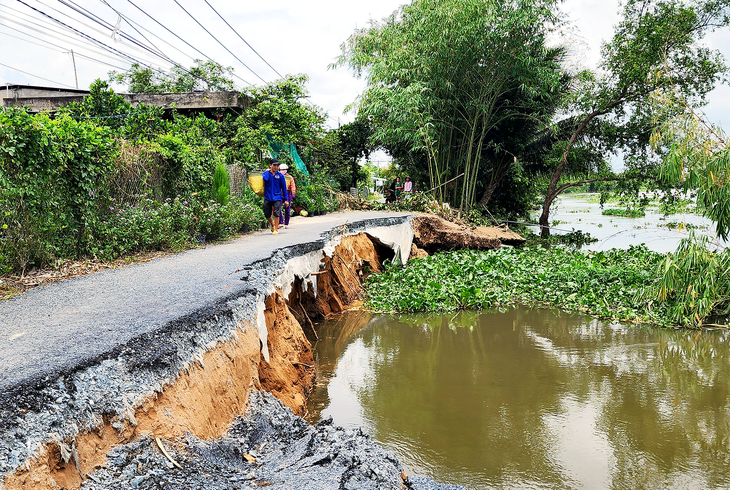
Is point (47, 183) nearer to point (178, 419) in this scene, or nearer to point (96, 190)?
point (96, 190)

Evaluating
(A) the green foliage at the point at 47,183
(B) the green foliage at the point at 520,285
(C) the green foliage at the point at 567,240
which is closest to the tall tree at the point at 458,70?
(C) the green foliage at the point at 567,240

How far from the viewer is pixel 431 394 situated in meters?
5.66

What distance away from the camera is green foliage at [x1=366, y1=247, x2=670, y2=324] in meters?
9.22

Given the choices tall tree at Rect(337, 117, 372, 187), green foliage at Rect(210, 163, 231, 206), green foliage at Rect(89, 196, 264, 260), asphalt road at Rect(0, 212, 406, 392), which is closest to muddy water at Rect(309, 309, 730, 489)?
asphalt road at Rect(0, 212, 406, 392)

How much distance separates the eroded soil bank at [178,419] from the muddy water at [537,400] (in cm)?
110

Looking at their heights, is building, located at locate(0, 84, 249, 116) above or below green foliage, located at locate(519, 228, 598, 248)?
above

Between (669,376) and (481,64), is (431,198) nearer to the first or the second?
(481,64)

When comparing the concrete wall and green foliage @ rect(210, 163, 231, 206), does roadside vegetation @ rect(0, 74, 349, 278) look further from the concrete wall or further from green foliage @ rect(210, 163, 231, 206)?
the concrete wall

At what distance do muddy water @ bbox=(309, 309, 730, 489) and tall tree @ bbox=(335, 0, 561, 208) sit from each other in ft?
31.8

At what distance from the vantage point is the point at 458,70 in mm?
16078

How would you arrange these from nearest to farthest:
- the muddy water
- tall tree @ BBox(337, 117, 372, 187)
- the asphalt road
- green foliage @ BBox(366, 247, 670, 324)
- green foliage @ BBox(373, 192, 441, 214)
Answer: the asphalt road → the muddy water → green foliage @ BBox(366, 247, 670, 324) → green foliage @ BBox(373, 192, 441, 214) → tall tree @ BBox(337, 117, 372, 187)

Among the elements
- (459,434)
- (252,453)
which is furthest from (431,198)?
(252,453)

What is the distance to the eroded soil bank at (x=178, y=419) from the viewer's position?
232 cm

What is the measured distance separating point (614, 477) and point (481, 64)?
14.5 metres
